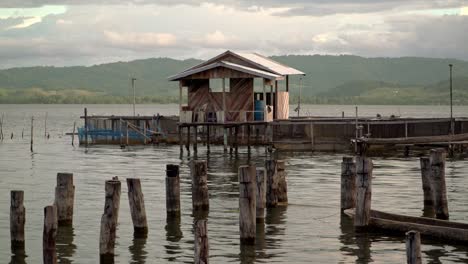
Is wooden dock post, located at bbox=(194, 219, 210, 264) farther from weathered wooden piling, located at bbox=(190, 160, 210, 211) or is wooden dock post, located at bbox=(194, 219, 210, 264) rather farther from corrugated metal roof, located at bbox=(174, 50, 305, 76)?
corrugated metal roof, located at bbox=(174, 50, 305, 76)

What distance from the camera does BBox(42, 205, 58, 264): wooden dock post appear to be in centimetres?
2270

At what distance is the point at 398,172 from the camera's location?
161 ft

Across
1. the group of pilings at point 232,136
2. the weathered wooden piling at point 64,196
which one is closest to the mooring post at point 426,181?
the weathered wooden piling at point 64,196

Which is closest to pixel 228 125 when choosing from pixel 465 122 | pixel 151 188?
pixel 465 122

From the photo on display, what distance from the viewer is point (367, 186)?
87.7 ft

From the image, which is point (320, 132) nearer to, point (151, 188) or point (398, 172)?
point (398, 172)

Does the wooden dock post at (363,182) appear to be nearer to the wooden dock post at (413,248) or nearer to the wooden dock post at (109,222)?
the wooden dock post at (109,222)

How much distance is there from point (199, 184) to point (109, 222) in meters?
7.69

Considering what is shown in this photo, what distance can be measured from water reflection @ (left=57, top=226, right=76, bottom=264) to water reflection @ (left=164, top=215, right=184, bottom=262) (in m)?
2.56

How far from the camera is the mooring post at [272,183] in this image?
32.0 m

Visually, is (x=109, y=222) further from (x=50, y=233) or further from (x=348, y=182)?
(x=348, y=182)

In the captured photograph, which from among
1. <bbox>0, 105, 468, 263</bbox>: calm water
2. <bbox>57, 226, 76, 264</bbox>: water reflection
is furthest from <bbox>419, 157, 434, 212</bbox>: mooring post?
<bbox>57, 226, 76, 264</bbox>: water reflection

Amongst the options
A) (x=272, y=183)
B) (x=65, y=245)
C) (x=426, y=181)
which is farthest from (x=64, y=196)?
(x=426, y=181)

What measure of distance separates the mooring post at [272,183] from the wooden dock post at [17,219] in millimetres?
8838
